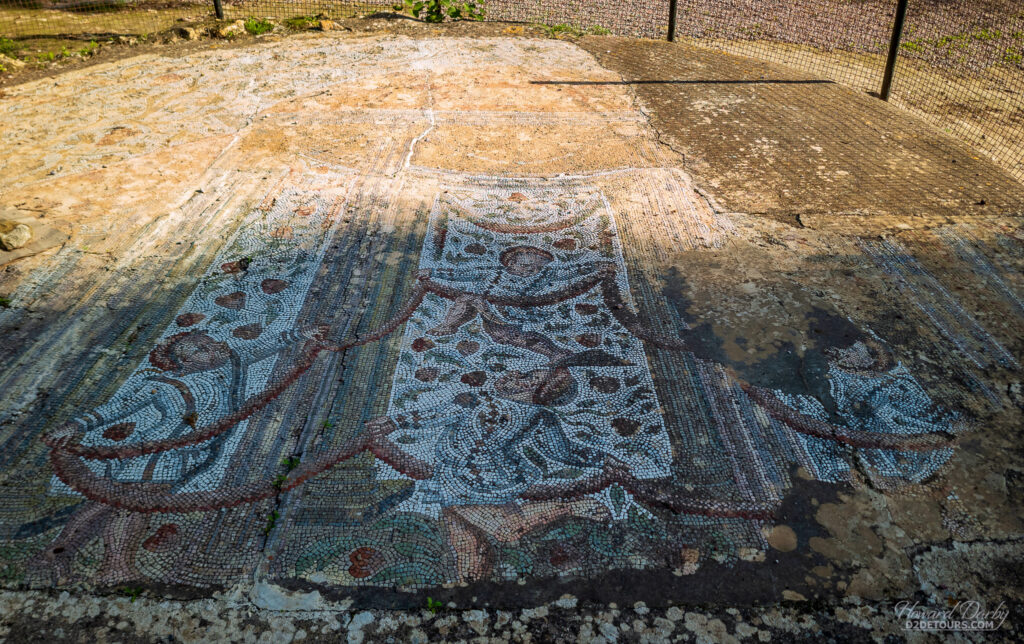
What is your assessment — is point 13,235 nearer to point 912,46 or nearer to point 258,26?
point 258,26

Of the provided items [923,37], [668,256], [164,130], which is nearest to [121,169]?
[164,130]

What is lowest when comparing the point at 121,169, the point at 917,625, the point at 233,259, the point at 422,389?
the point at 917,625

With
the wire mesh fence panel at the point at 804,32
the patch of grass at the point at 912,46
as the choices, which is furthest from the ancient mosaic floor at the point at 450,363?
the patch of grass at the point at 912,46

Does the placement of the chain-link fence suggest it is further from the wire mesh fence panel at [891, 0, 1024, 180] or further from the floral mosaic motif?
the floral mosaic motif

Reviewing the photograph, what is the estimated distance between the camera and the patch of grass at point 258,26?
22.4 ft

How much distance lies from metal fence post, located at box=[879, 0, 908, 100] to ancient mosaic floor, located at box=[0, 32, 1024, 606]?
2.29m

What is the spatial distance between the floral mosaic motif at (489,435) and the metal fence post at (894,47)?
12.1 feet

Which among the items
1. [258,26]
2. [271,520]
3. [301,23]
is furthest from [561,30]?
[271,520]

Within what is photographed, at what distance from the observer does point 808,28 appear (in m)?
7.88

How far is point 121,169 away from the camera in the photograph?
14.1ft

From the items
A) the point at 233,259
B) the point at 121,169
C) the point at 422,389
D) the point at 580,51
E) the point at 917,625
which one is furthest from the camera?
the point at 580,51

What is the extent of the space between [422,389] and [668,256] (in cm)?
164

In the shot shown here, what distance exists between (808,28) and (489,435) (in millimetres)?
7415

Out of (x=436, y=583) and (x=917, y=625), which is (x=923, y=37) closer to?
(x=917, y=625)
